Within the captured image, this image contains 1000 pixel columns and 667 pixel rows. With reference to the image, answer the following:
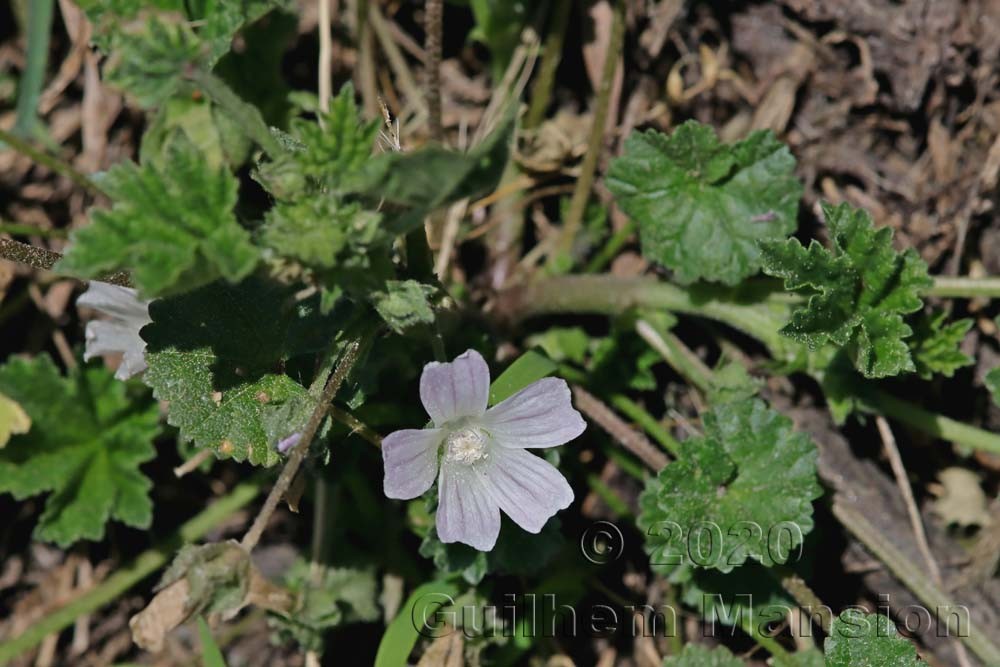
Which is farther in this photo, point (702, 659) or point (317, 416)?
point (702, 659)

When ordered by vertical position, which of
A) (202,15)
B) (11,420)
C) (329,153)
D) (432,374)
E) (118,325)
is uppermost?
(329,153)

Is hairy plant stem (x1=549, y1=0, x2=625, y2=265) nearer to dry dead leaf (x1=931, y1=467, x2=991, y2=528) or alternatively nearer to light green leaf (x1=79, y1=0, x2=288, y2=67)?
light green leaf (x1=79, y1=0, x2=288, y2=67)

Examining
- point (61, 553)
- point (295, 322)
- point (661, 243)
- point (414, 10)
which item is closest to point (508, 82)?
point (414, 10)

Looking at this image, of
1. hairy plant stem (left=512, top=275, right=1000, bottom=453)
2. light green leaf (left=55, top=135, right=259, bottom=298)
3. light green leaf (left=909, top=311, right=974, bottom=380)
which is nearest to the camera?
light green leaf (left=55, top=135, right=259, bottom=298)

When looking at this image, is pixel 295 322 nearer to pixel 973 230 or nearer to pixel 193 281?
pixel 193 281

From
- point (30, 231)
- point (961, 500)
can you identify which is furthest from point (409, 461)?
point (961, 500)

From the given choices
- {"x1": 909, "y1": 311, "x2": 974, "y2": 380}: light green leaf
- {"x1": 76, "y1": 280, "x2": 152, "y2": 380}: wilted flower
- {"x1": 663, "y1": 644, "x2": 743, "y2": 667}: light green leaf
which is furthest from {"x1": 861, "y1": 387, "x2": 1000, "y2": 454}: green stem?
{"x1": 76, "y1": 280, "x2": 152, "y2": 380}: wilted flower

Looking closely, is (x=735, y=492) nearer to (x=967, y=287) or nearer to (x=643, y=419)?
(x=643, y=419)
